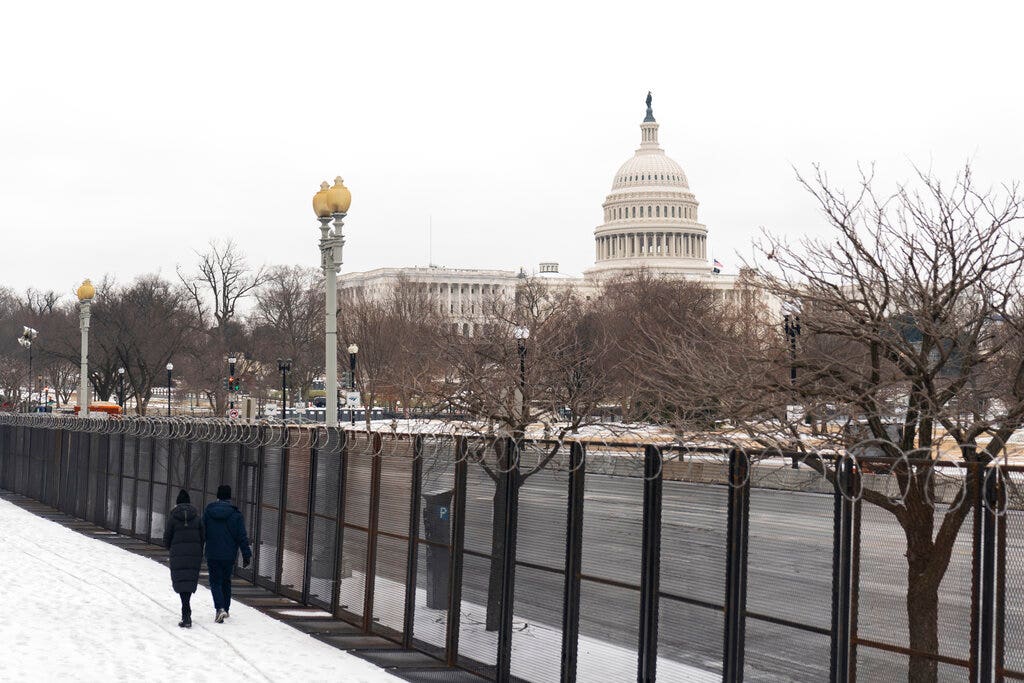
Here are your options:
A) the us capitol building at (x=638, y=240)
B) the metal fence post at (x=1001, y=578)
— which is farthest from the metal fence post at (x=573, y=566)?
the us capitol building at (x=638, y=240)

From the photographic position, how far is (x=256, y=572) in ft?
63.9

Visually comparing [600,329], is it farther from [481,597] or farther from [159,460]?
[481,597]

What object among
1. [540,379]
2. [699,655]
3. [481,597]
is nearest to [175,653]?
[481,597]

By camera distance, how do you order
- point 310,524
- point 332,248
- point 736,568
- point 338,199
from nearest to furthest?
point 736,568
point 310,524
point 338,199
point 332,248

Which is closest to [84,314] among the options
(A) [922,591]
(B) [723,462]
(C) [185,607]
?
(C) [185,607]

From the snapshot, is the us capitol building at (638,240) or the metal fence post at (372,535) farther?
the us capitol building at (638,240)

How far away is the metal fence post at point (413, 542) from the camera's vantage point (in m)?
14.5

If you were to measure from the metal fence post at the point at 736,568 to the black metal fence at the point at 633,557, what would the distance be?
1 centimetres

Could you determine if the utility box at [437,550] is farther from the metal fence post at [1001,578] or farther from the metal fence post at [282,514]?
the metal fence post at [1001,578]

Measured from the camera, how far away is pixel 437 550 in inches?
576

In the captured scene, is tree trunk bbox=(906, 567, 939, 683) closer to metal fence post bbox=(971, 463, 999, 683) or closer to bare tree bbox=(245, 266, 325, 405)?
metal fence post bbox=(971, 463, 999, 683)

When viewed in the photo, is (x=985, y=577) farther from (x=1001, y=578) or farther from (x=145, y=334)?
(x=145, y=334)

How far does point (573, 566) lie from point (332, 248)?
34.9ft

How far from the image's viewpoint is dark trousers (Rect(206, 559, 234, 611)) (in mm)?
15453
